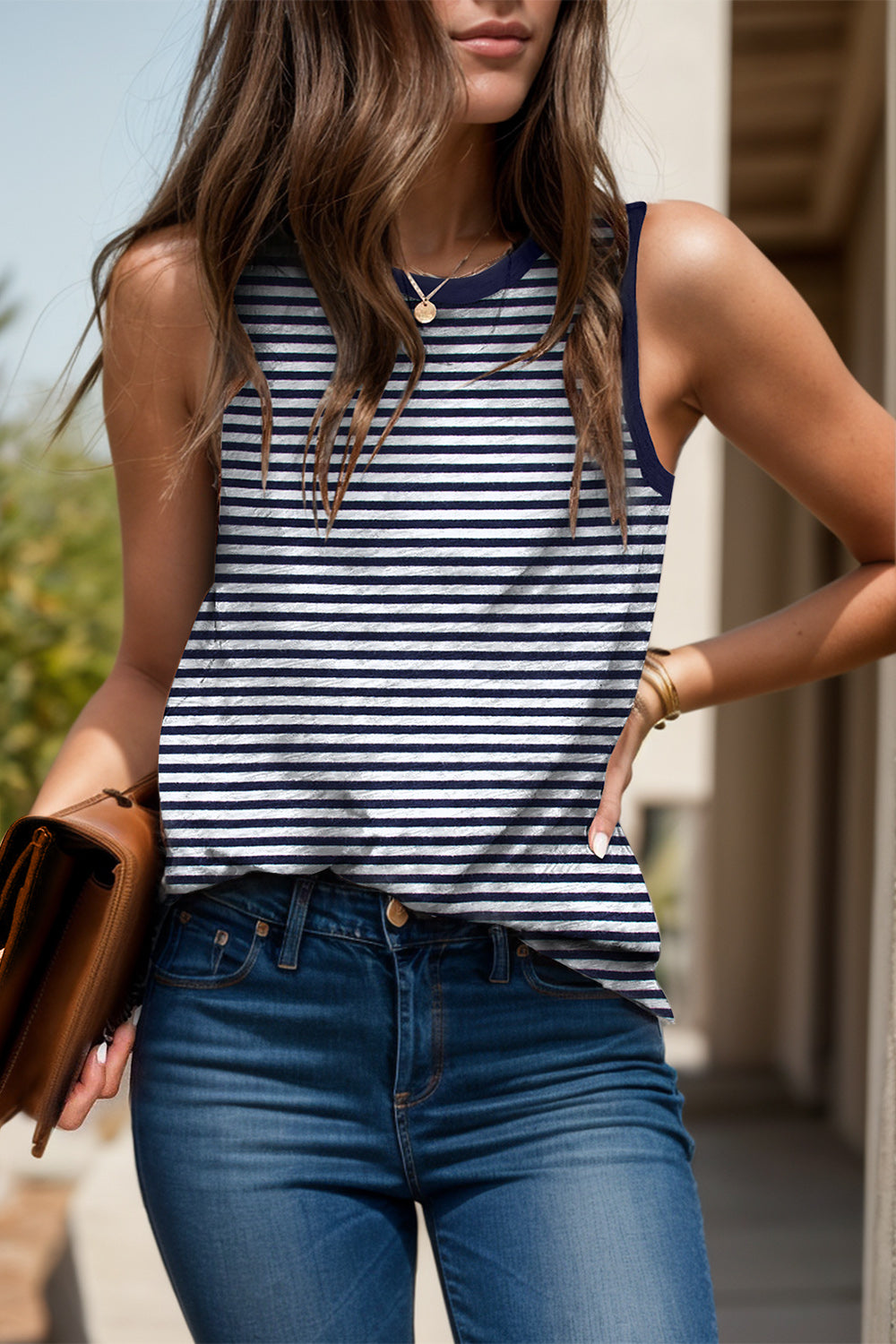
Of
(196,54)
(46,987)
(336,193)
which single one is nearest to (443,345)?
(336,193)

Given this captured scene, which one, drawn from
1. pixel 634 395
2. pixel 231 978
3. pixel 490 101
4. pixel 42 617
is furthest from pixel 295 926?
pixel 42 617

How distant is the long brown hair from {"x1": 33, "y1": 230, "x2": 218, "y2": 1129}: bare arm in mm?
62

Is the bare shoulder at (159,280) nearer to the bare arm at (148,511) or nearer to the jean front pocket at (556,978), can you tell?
the bare arm at (148,511)

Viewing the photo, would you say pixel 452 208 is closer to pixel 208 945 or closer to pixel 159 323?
pixel 159 323

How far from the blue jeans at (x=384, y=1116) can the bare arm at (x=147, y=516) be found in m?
0.17

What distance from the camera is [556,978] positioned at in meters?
1.32

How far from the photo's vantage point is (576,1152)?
1.28 meters

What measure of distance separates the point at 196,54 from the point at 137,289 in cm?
27

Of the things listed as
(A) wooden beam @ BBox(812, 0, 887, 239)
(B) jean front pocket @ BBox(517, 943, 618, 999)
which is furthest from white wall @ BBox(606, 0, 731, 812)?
(B) jean front pocket @ BBox(517, 943, 618, 999)

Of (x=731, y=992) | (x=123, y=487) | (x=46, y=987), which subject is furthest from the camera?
(x=731, y=992)

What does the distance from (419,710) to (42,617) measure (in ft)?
8.74

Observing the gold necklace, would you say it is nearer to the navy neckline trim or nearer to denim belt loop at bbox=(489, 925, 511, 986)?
the navy neckline trim

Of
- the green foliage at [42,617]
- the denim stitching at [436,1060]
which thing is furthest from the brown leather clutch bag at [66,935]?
the green foliage at [42,617]

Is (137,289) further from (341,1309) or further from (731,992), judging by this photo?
(731,992)
